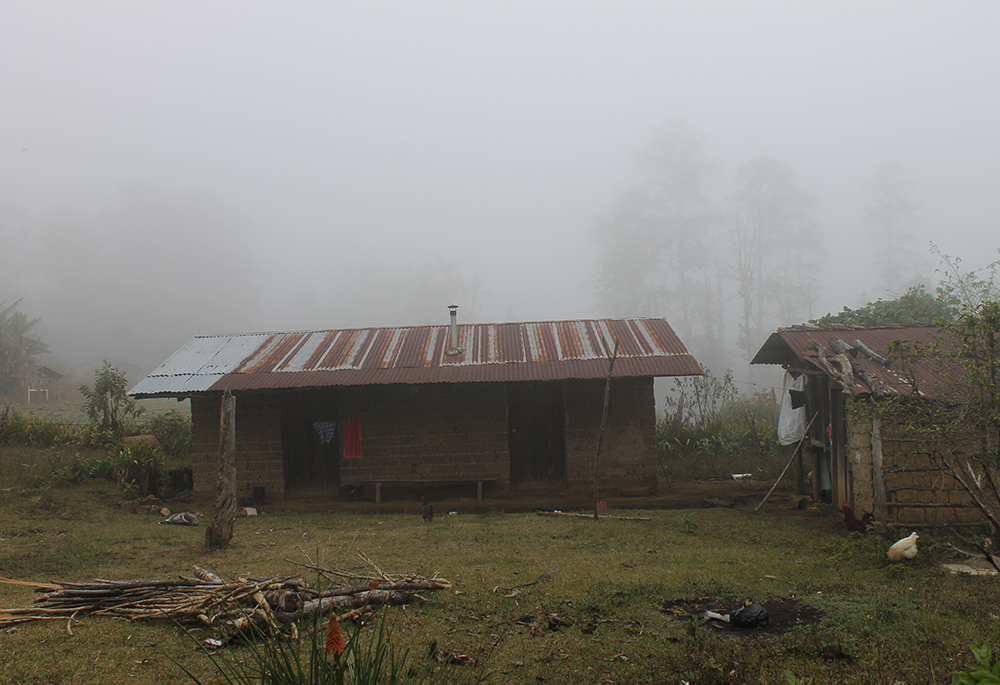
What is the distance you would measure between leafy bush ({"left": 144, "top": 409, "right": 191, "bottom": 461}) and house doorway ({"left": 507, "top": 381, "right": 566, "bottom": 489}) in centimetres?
910

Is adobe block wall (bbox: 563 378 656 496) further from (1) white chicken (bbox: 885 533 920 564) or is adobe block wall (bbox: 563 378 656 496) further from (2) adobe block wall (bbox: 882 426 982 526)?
(1) white chicken (bbox: 885 533 920 564)

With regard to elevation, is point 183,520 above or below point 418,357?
below

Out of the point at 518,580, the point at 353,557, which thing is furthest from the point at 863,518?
the point at 353,557

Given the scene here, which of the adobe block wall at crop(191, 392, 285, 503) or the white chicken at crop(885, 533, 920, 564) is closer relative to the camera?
the white chicken at crop(885, 533, 920, 564)

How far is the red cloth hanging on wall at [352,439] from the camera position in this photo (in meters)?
12.8

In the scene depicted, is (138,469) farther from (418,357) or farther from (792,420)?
(792,420)

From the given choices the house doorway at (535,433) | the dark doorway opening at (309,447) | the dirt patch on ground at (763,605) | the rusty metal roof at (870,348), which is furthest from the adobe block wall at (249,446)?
the rusty metal roof at (870,348)

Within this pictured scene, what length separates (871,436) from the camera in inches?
336

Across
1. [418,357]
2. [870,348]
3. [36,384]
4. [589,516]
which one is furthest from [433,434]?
[36,384]

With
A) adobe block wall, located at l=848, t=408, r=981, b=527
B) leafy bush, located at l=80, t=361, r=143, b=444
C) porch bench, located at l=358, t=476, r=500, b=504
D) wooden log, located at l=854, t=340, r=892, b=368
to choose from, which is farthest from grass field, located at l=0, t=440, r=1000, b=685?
leafy bush, located at l=80, t=361, r=143, b=444

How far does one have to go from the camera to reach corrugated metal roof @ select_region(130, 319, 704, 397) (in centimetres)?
1198

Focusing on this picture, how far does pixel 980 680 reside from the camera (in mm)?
2986

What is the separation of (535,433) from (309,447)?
476 cm

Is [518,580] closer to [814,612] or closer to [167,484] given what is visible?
[814,612]
